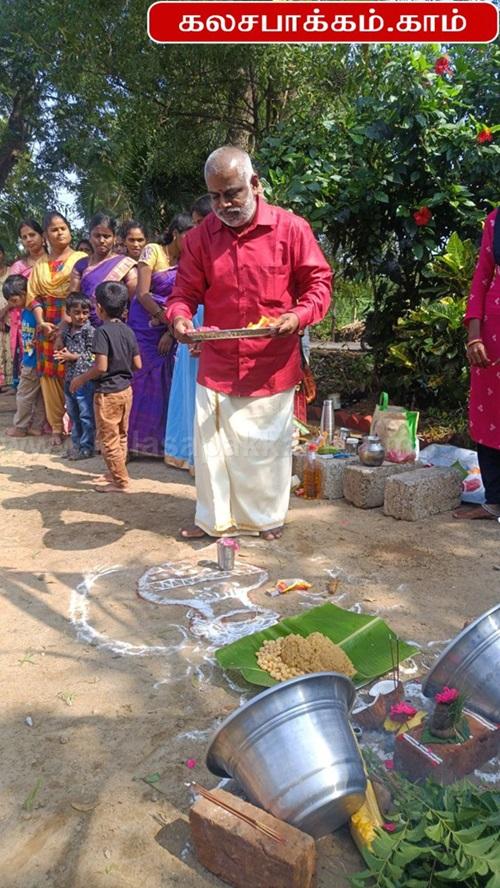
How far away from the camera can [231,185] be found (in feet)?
11.9

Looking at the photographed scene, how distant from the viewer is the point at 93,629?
123 inches

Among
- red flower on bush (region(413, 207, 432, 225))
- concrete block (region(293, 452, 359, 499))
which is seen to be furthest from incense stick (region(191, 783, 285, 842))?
red flower on bush (region(413, 207, 432, 225))

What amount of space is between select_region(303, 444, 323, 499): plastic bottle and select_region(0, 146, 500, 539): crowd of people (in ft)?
2.39

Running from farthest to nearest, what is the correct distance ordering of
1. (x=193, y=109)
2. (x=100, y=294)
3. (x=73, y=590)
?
(x=193, y=109) < (x=100, y=294) < (x=73, y=590)

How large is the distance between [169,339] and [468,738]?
4.17m

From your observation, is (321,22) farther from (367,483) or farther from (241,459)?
(241,459)

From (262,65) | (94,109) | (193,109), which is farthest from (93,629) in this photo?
(94,109)

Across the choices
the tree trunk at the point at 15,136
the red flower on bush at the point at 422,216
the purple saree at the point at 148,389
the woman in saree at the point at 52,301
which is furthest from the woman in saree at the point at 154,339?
the tree trunk at the point at 15,136

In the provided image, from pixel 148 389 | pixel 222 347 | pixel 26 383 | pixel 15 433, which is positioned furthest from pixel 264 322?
pixel 15 433

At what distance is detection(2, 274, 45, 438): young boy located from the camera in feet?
22.6

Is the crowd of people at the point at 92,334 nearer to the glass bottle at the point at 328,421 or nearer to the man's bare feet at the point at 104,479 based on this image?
the man's bare feet at the point at 104,479

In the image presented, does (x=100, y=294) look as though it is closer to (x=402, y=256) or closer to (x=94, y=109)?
(x=402, y=256)

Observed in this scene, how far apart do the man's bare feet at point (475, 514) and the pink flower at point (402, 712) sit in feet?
8.05

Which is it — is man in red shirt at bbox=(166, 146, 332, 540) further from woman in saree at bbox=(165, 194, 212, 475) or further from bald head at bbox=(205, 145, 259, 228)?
woman in saree at bbox=(165, 194, 212, 475)
